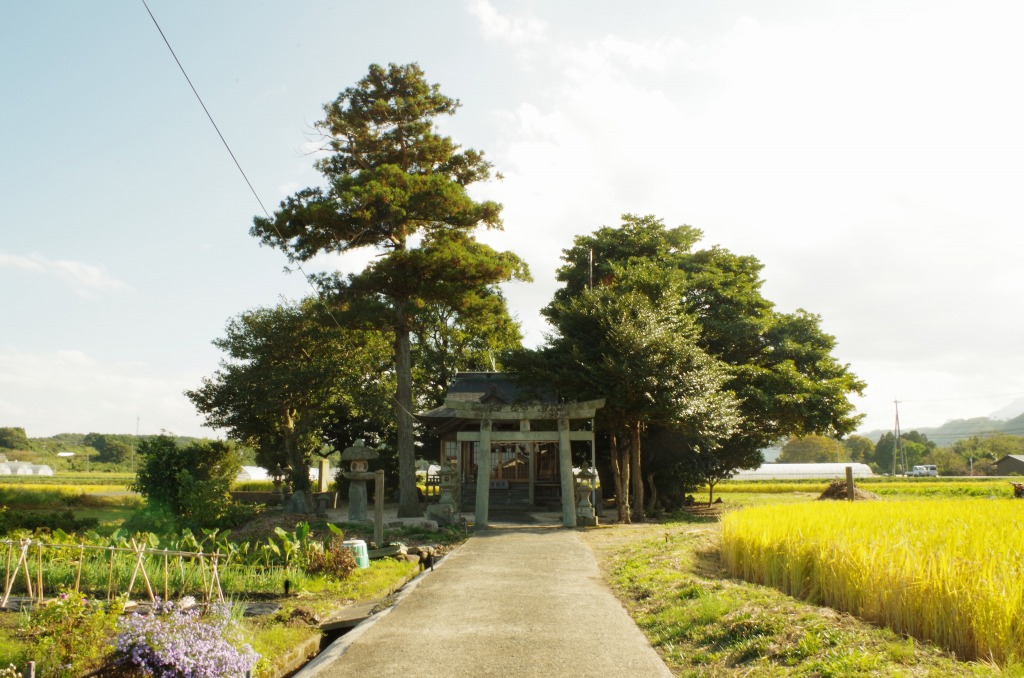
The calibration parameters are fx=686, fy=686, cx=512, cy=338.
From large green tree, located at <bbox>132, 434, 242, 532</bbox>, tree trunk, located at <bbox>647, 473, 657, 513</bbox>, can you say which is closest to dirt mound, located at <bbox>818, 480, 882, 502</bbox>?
tree trunk, located at <bbox>647, 473, 657, 513</bbox>

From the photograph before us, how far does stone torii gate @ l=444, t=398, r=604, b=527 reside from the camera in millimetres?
20375

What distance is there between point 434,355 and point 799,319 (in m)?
18.8

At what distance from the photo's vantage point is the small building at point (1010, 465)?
71181mm

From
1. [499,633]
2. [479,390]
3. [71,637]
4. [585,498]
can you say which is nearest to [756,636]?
[499,633]

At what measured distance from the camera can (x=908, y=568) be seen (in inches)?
258

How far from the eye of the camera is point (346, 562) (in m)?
11.1

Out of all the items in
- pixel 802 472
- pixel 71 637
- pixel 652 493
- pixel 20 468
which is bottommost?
pixel 802 472

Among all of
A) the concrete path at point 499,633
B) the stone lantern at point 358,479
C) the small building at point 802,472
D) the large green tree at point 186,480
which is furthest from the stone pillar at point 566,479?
the small building at point 802,472

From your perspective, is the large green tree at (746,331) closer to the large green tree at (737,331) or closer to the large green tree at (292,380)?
the large green tree at (737,331)

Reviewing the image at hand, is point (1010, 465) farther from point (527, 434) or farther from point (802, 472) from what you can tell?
point (527, 434)

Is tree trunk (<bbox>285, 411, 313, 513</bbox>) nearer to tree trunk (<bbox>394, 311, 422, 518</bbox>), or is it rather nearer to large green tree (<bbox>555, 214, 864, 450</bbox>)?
tree trunk (<bbox>394, 311, 422, 518</bbox>)

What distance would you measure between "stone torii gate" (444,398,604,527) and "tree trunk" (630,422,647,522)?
7.43ft

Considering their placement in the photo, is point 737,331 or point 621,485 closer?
point 621,485

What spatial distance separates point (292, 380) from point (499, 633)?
78.3ft
